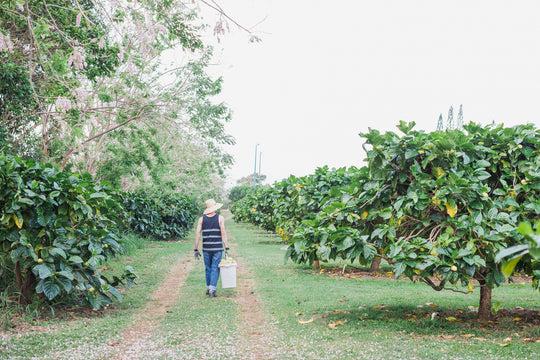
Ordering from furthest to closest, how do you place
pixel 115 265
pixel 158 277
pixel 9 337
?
pixel 115 265
pixel 158 277
pixel 9 337

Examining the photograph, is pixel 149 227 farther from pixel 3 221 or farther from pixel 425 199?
pixel 425 199

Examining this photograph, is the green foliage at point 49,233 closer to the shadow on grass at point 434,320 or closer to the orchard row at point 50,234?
the orchard row at point 50,234

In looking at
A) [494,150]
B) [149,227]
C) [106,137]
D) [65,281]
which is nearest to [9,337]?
[65,281]

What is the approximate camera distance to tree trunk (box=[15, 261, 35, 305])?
6.25 m

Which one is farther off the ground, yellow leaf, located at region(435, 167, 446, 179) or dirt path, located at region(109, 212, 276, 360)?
yellow leaf, located at region(435, 167, 446, 179)

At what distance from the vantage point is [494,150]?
5.71 meters

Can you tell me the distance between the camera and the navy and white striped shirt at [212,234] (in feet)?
27.7

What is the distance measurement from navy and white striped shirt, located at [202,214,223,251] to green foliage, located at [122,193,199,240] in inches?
359

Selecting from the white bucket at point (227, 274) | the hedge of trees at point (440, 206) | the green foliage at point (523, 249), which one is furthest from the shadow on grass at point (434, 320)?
the green foliage at point (523, 249)

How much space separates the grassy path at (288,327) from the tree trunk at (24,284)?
0.63 m

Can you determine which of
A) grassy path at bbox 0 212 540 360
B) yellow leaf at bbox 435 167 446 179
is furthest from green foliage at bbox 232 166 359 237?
yellow leaf at bbox 435 167 446 179

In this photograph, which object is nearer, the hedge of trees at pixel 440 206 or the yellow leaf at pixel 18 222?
the hedge of trees at pixel 440 206

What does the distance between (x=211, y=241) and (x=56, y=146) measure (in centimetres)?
658

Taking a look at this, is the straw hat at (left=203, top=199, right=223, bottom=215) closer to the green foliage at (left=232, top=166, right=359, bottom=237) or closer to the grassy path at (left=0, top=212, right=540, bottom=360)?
the grassy path at (left=0, top=212, right=540, bottom=360)
